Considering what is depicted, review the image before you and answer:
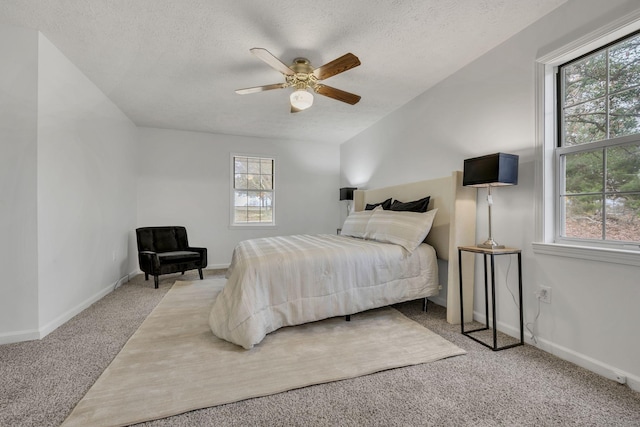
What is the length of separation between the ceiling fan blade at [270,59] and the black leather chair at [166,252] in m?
2.88

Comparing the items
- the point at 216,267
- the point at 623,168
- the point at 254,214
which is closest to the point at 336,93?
the point at 623,168

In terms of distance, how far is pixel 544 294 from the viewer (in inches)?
83.3

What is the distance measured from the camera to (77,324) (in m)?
2.56

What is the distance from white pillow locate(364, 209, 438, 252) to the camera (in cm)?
279

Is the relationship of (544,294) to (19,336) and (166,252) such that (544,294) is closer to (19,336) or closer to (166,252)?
(19,336)

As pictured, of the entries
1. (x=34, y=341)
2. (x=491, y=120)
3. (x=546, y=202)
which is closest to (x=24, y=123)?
(x=34, y=341)

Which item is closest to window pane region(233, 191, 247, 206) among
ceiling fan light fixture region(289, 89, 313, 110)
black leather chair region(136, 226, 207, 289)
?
black leather chair region(136, 226, 207, 289)

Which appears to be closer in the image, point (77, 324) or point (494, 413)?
point (494, 413)

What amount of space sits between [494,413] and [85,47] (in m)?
4.05

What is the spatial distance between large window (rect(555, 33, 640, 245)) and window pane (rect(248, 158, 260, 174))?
4594mm

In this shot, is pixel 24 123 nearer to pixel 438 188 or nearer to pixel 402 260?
pixel 402 260

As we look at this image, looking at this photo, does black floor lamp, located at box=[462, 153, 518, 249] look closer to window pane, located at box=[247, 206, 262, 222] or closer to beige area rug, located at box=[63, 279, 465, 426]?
beige area rug, located at box=[63, 279, 465, 426]

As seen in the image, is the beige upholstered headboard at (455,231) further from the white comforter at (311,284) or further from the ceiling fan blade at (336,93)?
the ceiling fan blade at (336,93)

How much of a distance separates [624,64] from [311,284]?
2.62 metres
